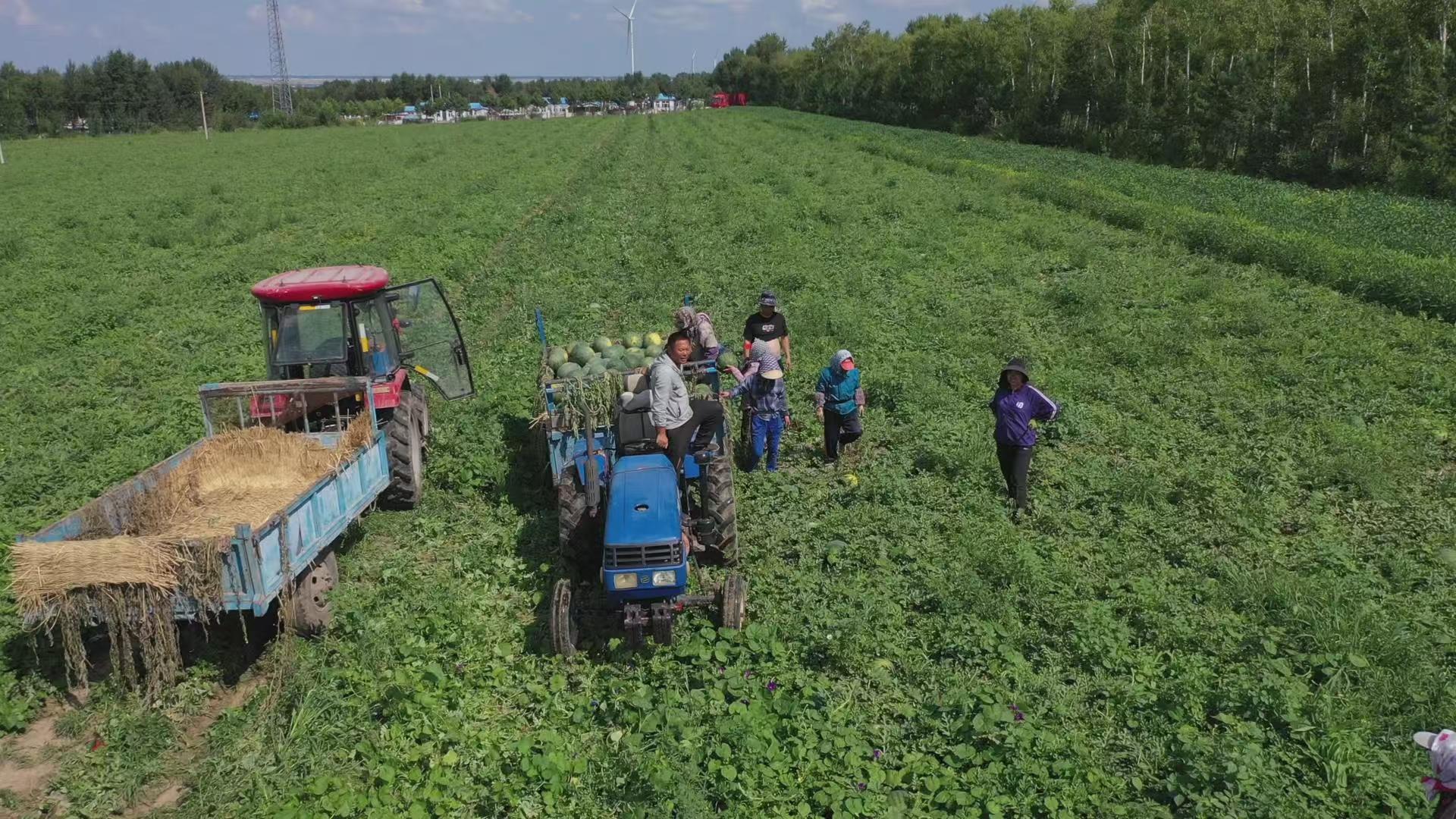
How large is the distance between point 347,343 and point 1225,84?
3602cm

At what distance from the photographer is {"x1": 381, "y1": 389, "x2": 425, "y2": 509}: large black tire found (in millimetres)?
8773

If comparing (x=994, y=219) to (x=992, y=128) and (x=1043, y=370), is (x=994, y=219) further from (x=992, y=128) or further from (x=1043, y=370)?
(x=992, y=128)

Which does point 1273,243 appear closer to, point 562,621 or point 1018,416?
point 1018,416

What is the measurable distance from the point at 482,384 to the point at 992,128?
5331 cm

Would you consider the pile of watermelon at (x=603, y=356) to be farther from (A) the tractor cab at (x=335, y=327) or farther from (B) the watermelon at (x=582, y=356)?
(A) the tractor cab at (x=335, y=327)

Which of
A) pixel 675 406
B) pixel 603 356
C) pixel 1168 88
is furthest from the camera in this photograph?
pixel 1168 88

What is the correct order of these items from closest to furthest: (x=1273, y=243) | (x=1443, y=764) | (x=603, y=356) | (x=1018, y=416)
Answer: (x=1443, y=764) → (x=1018, y=416) → (x=603, y=356) → (x=1273, y=243)

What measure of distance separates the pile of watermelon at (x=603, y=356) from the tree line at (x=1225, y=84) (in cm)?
2592

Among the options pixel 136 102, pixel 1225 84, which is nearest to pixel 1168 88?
pixel 1225 84

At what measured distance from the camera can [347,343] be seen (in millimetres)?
8922

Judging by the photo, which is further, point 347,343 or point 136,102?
point 136,102

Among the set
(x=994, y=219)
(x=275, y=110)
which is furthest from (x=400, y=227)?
(x=275, y=110)

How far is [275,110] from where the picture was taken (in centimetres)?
10225

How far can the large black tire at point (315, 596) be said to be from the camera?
668cm
